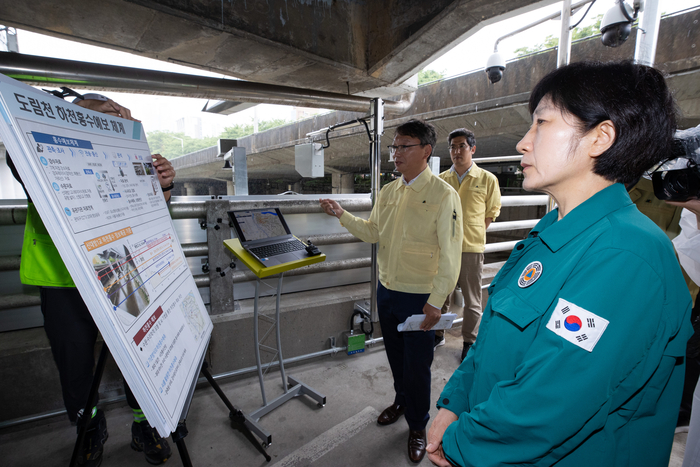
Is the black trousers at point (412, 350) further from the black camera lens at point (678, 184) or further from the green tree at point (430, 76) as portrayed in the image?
the green tree at point (430, 76)

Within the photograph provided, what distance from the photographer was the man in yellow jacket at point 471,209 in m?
3.09

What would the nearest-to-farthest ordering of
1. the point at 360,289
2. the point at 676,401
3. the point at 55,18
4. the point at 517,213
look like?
the point at 676,401 → the point at 55,18 → the point at 360,289 → the point at 517,213

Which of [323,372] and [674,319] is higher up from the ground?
[674,319]

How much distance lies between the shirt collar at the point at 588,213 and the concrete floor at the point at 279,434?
6.05ft

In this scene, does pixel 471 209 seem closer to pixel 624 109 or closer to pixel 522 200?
pixel 522 200

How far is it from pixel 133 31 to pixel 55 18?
0.36 metres

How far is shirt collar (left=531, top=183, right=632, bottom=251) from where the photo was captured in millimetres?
751

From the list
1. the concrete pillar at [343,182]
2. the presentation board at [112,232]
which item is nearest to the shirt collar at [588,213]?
the presentation board at [112,232]

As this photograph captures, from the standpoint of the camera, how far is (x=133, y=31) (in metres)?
1.96

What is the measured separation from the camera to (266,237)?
209cm

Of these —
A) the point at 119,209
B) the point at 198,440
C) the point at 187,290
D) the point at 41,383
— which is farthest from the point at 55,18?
the point at 198,440

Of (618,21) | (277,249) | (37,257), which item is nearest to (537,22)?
(618,21)

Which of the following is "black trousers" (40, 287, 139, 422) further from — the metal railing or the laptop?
the laptop

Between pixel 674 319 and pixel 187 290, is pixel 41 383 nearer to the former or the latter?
pixel 187 290
